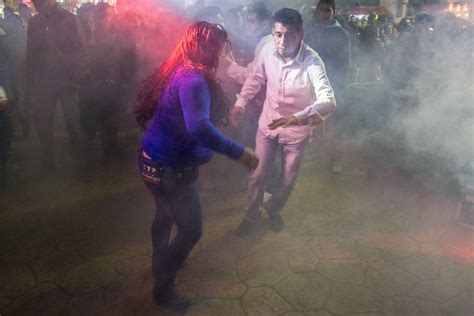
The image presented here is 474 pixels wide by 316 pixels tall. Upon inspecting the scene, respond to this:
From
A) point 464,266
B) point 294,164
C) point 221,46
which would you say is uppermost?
point 221,46

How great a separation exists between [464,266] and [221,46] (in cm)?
352

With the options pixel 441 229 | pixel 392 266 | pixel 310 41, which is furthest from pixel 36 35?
pixel 441 229

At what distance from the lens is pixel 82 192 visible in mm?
5633

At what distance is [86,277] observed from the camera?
12.6ft

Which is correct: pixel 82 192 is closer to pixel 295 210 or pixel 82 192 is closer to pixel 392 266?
pixel 295 210

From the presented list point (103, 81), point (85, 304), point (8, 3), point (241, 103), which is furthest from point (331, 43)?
point (8, 3)

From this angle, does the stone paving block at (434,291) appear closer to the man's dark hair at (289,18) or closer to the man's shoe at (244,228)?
the man's shoe at (244,228)

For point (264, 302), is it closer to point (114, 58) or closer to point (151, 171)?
point (151, 171)

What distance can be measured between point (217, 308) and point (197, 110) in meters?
1.85

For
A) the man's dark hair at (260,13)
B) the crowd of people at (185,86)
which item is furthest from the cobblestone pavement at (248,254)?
the man's dark hair at (260,13)

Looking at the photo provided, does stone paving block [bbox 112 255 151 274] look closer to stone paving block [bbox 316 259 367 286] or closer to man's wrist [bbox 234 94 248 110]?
stone paving block [bbox 316 259 367 286]

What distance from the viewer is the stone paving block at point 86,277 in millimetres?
3689

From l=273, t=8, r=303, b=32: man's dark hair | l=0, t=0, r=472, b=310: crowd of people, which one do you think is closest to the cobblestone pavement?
l=0, t=0, r=472, b=310: crowd of people

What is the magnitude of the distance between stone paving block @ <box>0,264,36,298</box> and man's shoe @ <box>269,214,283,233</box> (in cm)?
269
